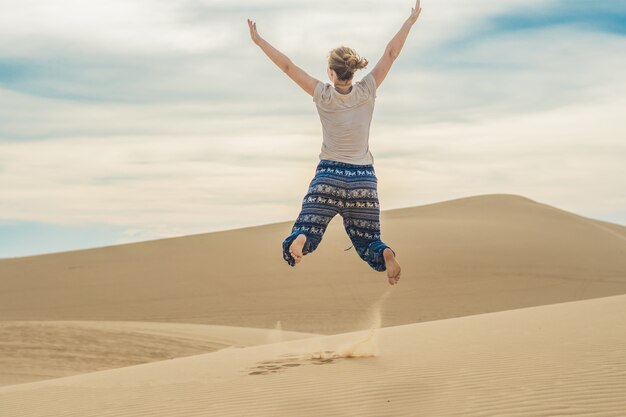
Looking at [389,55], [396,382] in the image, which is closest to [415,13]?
[389,55]

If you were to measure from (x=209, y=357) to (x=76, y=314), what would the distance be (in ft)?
63.8

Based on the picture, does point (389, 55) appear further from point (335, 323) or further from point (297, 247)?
point (335, 323)

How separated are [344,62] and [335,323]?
831 inches

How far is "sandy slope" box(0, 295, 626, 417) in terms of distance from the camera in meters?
7.64

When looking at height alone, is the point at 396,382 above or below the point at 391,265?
below

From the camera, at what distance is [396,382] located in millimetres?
8492

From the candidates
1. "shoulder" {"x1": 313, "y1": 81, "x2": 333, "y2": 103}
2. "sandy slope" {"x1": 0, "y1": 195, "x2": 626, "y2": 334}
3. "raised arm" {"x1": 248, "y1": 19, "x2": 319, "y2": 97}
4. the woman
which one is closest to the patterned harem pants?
the woman

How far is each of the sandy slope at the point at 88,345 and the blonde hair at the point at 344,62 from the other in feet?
38.6

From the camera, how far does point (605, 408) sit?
7148 millimetres

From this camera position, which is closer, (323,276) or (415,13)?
(415,13)

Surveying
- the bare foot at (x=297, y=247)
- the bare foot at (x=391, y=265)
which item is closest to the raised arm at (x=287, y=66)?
the bare foot at (x=297, y=247)

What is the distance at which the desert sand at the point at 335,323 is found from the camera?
27.3ft

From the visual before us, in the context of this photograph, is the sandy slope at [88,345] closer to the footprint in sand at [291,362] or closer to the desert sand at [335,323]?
the desert sand at [335,323]

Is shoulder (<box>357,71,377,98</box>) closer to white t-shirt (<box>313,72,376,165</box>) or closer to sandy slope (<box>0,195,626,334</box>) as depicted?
white t-shirt (<box>313,72,376,165</box>)
